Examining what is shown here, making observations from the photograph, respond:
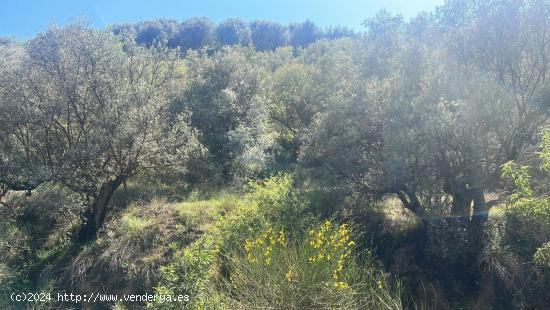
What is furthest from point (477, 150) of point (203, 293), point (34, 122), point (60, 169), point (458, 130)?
point (34, 122)

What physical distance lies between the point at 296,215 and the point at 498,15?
632 centimetres

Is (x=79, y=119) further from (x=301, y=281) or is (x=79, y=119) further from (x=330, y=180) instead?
(x=301, y=281)

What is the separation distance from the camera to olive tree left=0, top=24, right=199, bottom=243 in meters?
9.03

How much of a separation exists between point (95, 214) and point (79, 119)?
2483mm

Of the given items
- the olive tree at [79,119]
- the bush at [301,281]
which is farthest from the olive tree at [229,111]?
the bush at [301,281]

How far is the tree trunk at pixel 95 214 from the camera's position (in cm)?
989

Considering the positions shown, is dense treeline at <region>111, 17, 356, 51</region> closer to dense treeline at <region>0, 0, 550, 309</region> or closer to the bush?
dense treeline at <region>0, 0, 550, 309</region>

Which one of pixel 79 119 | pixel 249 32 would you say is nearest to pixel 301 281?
pixel 79 119

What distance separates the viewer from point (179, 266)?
23.0 feet

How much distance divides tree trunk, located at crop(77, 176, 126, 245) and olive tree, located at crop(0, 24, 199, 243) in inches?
1.0

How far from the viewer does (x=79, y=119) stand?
9.56 m

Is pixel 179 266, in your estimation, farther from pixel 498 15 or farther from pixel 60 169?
pixel 498 15

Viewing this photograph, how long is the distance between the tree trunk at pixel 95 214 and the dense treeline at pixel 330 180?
37 mm

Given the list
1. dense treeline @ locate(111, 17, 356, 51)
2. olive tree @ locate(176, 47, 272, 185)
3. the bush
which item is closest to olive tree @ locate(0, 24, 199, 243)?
olive tree @ locate(176, 47, 272, 185)
